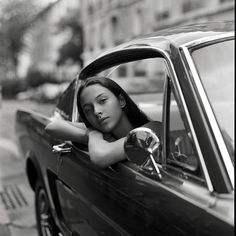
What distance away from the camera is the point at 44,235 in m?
3.55

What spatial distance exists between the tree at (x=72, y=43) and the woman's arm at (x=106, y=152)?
A: 53934 mm

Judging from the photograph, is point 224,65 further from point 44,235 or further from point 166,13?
point 166,13

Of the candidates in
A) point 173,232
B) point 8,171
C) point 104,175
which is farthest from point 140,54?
point 8,171

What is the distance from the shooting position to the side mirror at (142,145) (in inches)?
68.8

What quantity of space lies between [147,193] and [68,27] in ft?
188

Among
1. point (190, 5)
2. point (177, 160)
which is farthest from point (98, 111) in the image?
point (190, 5)

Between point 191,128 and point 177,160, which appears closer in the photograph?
point 191,128

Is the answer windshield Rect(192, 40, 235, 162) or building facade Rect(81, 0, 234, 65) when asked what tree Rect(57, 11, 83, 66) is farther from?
windshield Rect(192, 40, 235, 162)

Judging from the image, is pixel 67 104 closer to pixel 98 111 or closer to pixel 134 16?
pixel 98 111

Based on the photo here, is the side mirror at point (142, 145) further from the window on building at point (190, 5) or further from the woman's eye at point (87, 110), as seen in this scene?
the window on building at point (190, 5)

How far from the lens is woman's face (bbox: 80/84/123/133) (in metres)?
2.28

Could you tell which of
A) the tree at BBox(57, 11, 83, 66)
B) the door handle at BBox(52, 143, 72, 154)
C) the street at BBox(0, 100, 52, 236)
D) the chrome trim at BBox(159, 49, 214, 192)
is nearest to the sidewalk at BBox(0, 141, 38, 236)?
the street at BBox(0, 100, 52, 236)

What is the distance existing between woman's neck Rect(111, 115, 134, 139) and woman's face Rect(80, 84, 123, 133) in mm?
42

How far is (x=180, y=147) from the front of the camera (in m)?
1.92
